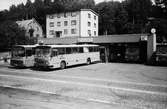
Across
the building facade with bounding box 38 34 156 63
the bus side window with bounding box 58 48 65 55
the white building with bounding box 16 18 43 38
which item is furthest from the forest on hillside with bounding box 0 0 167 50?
the bus side window with bounding box 58 48 65 55

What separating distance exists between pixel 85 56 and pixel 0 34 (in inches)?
1047

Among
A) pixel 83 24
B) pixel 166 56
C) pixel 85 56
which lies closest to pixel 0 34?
pixel 83 24

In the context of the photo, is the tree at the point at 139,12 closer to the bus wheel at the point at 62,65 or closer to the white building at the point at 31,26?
the white building at the point at 31,26

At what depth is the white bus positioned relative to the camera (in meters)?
18.3

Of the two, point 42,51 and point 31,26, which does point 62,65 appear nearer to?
point 42,51

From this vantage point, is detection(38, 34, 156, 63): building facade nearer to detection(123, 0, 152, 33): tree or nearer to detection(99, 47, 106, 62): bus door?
detection(99, 47, 106, 62): bus door

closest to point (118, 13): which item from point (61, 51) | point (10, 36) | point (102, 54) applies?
point (10, 36)

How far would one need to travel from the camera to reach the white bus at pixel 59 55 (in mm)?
18302

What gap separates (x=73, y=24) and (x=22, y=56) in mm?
34475

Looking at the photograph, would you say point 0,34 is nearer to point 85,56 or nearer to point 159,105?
point 85,56

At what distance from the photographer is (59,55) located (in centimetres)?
1914

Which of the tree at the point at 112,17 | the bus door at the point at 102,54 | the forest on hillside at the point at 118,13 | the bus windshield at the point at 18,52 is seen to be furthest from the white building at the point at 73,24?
the bus windshield at the point at 18,52

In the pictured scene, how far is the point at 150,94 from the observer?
336 inches

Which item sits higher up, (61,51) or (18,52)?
(61,51)
